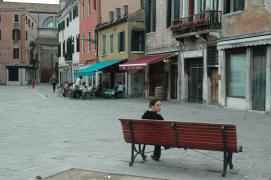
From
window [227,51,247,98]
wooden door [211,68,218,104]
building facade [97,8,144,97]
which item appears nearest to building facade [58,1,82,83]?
building facade [97,8,144,97]

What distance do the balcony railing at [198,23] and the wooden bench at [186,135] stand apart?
1532cm

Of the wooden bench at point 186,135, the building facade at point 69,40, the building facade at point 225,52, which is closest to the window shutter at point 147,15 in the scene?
the building facade at point 225,52

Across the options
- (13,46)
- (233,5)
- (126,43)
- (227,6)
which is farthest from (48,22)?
(233,5)

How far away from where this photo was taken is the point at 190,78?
86.2ft

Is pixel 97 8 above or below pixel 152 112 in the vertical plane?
above

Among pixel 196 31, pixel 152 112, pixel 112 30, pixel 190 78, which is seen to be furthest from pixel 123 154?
pixel 112 30

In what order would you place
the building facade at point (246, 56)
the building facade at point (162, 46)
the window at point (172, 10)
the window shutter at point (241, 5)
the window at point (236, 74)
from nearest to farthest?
the building facade at point (246, 56) < the window shutter at point (241, 5) < the window at point (236, 74) < the window at point (172, 10) < the building facade at point (162, 46)

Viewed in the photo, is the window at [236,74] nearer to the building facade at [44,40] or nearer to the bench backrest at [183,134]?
the bench backrest at [183,134]

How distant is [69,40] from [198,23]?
34086 mm

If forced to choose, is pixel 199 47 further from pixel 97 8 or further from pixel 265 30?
pixel 97 8

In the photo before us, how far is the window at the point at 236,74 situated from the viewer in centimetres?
2111

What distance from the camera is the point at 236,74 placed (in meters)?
21.8

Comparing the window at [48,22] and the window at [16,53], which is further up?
the window at [48,22]

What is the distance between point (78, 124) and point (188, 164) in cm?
732
